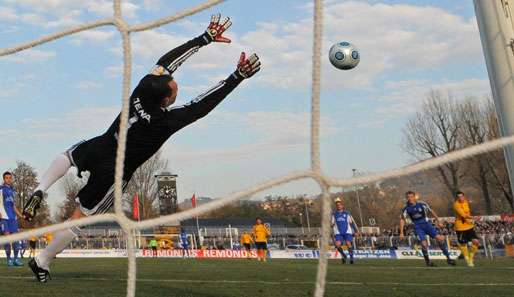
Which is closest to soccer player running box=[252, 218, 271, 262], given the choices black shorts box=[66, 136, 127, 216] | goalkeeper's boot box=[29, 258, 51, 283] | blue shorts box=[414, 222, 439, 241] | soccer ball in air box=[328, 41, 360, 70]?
blue shorts box=[414, 222, 439, 241]

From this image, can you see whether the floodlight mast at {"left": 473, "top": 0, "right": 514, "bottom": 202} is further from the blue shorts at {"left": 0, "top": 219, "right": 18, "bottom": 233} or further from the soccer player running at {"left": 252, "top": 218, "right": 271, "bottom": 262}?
the soccer player running at {"left": 252, "top": 218, "right": 271, "bottom": 262}

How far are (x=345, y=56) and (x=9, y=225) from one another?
6.52 metres

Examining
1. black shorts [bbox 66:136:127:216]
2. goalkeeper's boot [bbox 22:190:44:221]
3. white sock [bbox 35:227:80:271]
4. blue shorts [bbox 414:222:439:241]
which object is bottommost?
blue shorts [bbox 414:222:439:241]

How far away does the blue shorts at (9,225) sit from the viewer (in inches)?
389

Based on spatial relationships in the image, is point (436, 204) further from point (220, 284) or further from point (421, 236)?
point (220, 284)

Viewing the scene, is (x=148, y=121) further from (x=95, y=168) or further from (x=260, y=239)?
(x=260, y=239)

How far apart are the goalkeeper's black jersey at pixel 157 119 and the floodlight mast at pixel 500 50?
186cm

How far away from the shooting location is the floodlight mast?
14.1ft

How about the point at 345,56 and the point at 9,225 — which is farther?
the point at 9,225

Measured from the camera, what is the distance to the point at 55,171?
178 inches

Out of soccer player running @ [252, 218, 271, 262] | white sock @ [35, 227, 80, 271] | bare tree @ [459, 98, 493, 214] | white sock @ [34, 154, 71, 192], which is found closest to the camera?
white sock @ [34, 154, 71, 192]

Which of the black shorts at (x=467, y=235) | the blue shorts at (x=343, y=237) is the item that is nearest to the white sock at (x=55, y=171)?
the black shorts at (x=467, y=235)

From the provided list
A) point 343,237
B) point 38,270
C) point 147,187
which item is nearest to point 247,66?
point 38,270

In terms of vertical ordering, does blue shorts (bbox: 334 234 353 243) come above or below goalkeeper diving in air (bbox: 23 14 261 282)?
below
